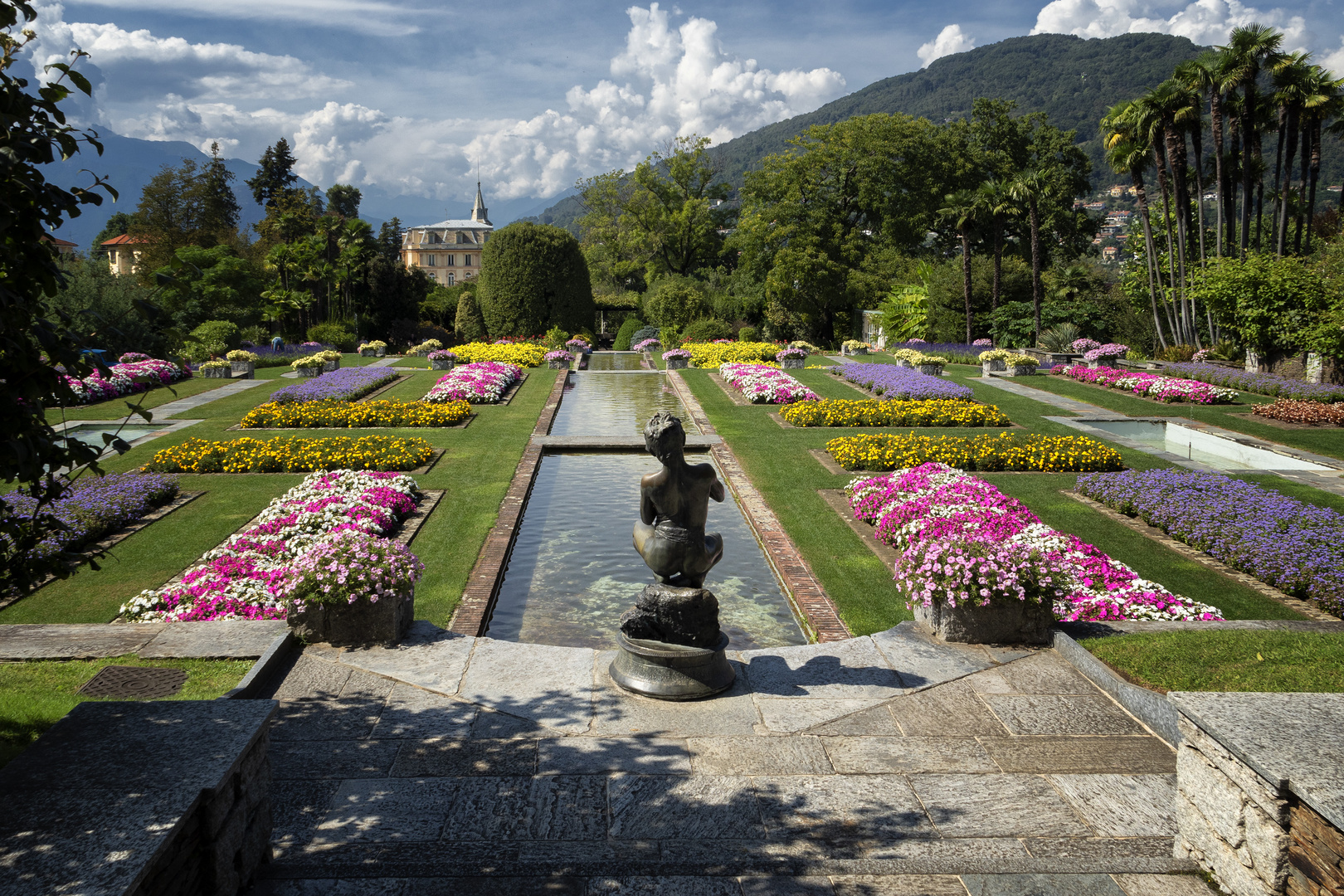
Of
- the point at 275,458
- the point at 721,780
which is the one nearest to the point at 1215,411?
the point at 721,780

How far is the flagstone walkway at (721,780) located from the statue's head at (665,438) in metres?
1.89

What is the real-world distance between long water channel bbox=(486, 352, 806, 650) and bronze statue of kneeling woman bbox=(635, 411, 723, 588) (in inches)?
82.6

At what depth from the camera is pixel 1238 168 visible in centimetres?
3244

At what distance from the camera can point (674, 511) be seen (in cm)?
635

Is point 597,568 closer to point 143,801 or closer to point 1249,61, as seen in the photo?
→ point 143,801

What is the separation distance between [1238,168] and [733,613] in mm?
34308

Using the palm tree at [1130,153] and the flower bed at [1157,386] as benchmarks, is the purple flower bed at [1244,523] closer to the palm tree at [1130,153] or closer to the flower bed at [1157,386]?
the flower bed at [1157,386]

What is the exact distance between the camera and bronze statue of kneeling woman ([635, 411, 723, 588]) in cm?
626

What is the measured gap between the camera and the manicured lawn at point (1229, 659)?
6188 mm

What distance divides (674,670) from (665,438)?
70.1 inches

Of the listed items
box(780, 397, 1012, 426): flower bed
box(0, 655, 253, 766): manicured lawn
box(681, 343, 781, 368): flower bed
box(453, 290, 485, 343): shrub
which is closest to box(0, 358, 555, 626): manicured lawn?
box(0, 655, 253, 766): manicured lawn

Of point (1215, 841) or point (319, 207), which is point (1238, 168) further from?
point (319, 207)

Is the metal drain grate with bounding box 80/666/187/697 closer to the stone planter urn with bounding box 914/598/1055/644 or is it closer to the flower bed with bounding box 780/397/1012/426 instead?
the stone planter urn with bounding box 914/598/1055/644

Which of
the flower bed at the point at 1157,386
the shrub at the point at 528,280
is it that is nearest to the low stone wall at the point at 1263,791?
the flower bed at the point at 1157,386
